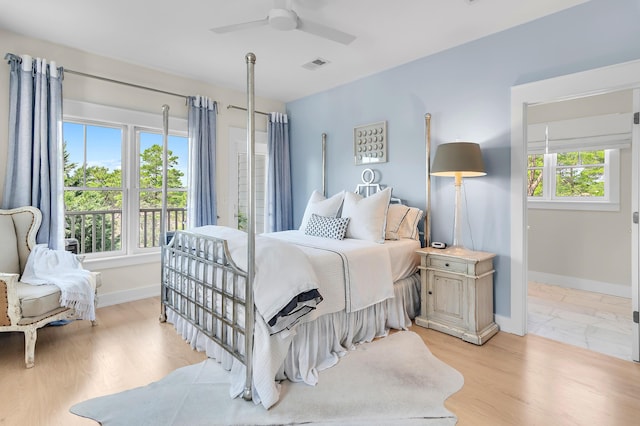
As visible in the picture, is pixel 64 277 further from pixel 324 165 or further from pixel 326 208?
pixel 324 165

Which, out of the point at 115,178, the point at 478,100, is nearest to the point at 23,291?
the point at 115,178

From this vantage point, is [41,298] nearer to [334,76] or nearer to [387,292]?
[387,292]

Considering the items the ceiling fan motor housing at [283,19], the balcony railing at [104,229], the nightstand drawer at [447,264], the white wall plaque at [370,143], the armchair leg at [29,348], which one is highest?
the ceiling fan motor housing at [283,19]

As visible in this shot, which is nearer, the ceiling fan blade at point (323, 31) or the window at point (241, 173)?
the ceiling fan blade at point (323, 31)

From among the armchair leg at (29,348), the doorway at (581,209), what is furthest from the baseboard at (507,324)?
the armchair leg at (29,348)

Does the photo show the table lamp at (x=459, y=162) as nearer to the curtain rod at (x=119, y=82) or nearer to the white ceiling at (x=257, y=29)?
the white ceiling at (x=257, y=29)

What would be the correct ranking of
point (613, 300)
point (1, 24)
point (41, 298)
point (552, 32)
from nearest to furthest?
1. point (41, 298)
2. point (552, 32)
3. point (1, 24)
4. point (613, 300)

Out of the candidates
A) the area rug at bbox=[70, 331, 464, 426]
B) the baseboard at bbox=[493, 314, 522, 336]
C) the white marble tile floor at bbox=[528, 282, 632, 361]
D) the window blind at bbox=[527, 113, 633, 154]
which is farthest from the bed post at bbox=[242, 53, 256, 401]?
the window blind at bbox=[527, 113, 633, 154]

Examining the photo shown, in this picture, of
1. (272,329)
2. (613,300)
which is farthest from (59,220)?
(613,300)

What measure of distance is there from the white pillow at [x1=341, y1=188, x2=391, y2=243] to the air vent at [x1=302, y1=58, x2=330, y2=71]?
1619 mm

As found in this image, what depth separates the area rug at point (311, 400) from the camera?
70.9 inches

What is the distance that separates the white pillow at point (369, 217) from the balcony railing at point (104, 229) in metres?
2.45

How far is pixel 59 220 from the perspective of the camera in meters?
3.28

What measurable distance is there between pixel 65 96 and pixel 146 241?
176 centimetres
